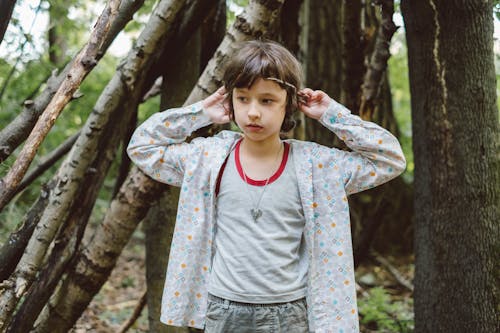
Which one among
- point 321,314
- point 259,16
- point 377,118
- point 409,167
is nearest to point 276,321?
point 321,314

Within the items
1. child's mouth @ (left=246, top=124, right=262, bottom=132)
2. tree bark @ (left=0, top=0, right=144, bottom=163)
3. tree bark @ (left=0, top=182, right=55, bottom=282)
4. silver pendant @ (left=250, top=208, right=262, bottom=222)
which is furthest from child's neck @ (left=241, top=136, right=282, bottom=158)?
tree bark @ (left=0, top=182, right=55, bottom=282)

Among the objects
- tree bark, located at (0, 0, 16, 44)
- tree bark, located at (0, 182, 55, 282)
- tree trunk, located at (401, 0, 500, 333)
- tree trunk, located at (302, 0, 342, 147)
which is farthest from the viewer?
tree trunk, located at (302, 0, 342, 147)

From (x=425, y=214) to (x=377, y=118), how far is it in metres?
1.70

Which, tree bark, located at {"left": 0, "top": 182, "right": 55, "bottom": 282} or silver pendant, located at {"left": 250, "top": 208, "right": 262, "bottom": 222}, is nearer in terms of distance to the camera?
silver pendant, located at {"left": 250, "top": 208, "right": 262, "bottom": 222}

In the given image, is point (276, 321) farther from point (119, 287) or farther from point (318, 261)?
point (119, 287)

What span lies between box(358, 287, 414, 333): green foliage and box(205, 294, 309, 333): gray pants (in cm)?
217

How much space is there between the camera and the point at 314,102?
7.16ft

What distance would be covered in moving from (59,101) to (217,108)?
2.18ft

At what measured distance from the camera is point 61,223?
2883 mm

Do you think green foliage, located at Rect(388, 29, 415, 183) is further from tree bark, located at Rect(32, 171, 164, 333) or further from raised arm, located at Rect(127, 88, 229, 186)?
raised arm, located at Rect(127, 88, 229, 186)

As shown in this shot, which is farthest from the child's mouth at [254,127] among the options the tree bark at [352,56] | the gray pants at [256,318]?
the tree bark at [352,56]

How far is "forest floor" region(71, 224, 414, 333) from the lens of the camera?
4.27 metres

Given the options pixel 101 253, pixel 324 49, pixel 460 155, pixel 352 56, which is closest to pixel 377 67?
pixel 352 56

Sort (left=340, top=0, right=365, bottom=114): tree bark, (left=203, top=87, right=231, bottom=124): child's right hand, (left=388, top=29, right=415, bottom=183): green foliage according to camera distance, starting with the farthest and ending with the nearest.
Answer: (left=388, top=29, right=415, bottom=183): green foliage, (left=340, top=0, right=365, bottom=114): tree bark, (left=203, top=87, right=231, bottom=124): child's right hand
